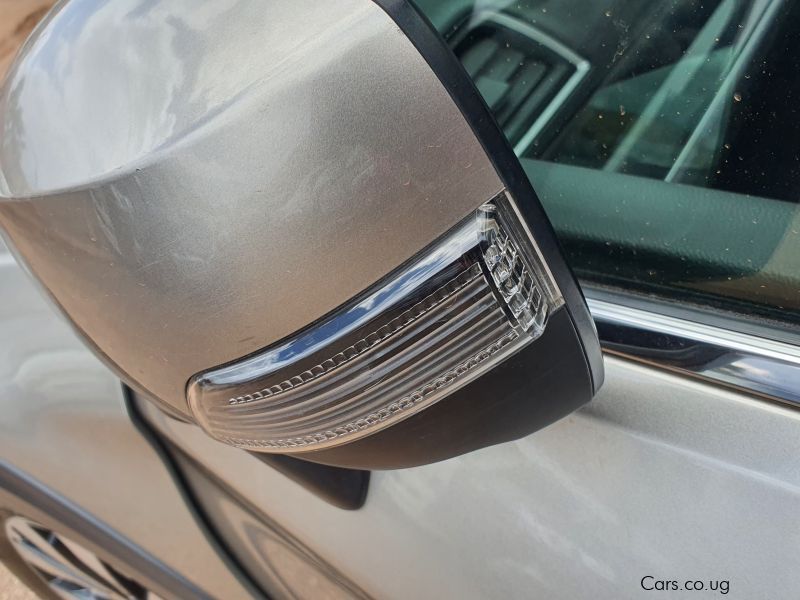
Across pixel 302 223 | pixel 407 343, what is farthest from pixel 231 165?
pixel 407 343

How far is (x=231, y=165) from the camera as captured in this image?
68cm

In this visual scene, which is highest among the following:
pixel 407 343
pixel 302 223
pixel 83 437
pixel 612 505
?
pixel 302 223

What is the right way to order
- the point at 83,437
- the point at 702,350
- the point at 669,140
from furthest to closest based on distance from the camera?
the point at 83,437 < the point at 669,140 < the point at 702,350

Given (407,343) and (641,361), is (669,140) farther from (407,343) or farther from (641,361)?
(407,343)

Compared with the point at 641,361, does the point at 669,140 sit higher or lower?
higher

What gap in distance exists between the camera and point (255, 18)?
2.29ft

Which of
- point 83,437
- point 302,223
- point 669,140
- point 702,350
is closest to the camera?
point 302,223

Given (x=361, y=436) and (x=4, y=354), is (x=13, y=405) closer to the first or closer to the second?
(x=4, y=354)

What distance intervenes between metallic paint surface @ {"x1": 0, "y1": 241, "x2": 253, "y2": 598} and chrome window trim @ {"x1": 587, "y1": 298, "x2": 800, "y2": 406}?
784mm

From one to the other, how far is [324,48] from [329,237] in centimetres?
15

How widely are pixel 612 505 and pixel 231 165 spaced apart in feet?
1.93

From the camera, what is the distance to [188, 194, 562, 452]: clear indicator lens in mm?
681

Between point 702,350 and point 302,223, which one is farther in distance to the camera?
point 702,350

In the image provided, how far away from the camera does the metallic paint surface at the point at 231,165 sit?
2.14 feet
